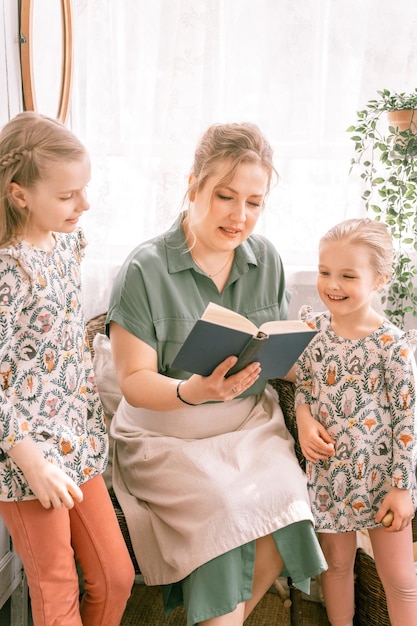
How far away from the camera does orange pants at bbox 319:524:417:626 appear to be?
167 centimetres

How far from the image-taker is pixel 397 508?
5.33 feet

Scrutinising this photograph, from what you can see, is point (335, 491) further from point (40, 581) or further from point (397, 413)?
point (40, 581)

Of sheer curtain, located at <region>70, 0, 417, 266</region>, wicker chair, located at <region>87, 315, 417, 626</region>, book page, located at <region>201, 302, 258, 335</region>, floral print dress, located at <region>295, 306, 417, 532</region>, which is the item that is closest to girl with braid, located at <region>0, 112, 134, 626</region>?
wicker chair, located at <region>87, 315, 417, 626</region>

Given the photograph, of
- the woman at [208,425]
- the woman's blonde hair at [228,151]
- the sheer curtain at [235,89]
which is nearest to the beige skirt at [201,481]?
the woman at [208,425]

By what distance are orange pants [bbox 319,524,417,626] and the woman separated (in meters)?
0.23

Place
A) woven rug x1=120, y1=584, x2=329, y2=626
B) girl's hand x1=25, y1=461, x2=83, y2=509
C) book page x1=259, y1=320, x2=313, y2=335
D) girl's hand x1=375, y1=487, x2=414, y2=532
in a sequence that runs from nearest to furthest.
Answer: girl's hand x1=25, y1=461, x2=83, y2=509
book page x1=259, y1=320, x2=313, y2=335
girl's hand x1=375, y1=487, x2=414, y2=532
woven rug x1=120, y1=584, x2=329, y2=626

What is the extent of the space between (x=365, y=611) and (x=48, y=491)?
1.05 metres

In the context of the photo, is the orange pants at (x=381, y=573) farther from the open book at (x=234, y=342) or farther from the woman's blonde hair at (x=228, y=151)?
the woman's blonde hair at (x=228, y=151)

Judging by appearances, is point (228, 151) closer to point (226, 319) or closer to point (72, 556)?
point (226, 319)

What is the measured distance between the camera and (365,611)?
189cm

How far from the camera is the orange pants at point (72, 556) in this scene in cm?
140

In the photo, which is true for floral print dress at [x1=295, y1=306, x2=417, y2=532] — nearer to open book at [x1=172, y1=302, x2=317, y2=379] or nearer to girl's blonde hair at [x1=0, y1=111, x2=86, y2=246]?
open book at [x1=172, y1=302, x2=317, y2=379]

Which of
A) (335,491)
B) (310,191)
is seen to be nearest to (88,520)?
(335,491)

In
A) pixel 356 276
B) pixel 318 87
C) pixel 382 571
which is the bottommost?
pixel 382 571
